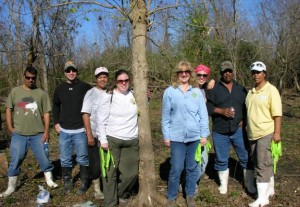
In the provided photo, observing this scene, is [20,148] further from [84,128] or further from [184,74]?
[184,74]

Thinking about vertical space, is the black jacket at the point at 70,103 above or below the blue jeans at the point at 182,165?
above

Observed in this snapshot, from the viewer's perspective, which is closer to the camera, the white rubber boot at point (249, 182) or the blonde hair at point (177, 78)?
the blonde hair at point (177, 78)

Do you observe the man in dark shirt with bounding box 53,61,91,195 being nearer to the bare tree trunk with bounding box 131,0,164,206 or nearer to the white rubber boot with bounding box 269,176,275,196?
the bare tree trunk with bounding box 131,0,164,206

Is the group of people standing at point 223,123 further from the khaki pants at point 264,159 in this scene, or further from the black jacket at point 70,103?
the black jacket at point 70,103

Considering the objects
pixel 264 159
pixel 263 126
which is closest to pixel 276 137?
pixel 263 126

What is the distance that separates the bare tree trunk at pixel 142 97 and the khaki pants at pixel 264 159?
142 cm

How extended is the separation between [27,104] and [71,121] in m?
0.80

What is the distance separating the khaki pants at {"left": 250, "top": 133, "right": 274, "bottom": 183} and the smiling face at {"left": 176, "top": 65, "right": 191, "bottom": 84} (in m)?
1.29

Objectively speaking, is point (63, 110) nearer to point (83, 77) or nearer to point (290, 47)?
point (83, 77)

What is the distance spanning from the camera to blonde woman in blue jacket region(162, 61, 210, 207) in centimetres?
428

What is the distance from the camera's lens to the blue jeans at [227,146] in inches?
195

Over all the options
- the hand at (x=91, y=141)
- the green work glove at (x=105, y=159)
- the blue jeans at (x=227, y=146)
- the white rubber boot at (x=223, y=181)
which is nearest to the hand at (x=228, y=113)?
the blue jeans at (x=227, y=146)

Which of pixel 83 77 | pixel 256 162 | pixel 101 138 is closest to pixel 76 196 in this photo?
pixel 101 138

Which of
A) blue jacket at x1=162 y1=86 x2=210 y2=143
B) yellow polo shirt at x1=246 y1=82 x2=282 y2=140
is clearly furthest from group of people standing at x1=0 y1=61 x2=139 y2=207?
yellow polo shirt at x1=246 y1=82 x2=282 y2=140
